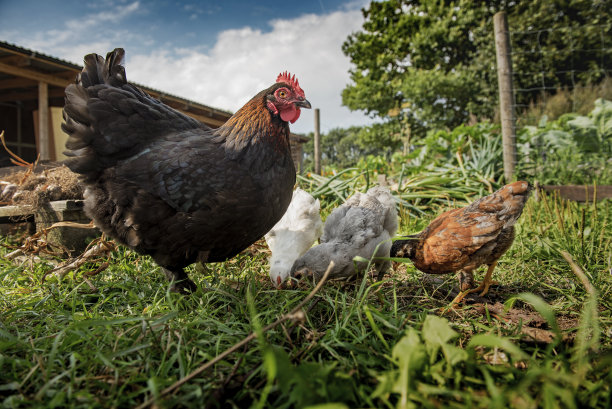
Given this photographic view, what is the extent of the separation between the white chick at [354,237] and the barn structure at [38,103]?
3.92m

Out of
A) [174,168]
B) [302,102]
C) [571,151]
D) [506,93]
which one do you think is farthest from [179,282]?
[571,151]

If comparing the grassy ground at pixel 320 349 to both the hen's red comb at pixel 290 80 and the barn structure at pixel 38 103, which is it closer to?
the hen's red comb at pixel 290 80

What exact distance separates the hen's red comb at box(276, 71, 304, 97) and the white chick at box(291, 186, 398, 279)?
1063 millimetres

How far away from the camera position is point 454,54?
19688mm

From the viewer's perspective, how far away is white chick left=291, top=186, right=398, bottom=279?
Result: 7.27ft

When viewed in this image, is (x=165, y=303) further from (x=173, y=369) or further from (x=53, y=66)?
(x=53, y=66)

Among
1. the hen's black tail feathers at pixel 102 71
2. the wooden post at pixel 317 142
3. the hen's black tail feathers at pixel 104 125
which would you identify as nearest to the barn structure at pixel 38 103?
the wooden post at pixel 317 142

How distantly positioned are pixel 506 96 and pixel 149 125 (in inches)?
198

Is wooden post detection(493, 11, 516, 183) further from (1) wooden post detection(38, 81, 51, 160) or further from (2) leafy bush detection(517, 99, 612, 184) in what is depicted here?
(1) wooden post detection(38, 81, 51, 160)

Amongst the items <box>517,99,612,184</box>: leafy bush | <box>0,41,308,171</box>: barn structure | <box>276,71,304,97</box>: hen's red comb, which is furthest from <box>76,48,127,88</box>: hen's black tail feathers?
<box>517,99,612,184</box>: leafy bush

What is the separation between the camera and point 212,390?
98 centimetres

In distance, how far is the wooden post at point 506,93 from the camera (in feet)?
15.5

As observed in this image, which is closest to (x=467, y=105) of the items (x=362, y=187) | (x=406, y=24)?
(x=406, y=24)

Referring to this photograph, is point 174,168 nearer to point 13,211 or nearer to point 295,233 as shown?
point 295,233
